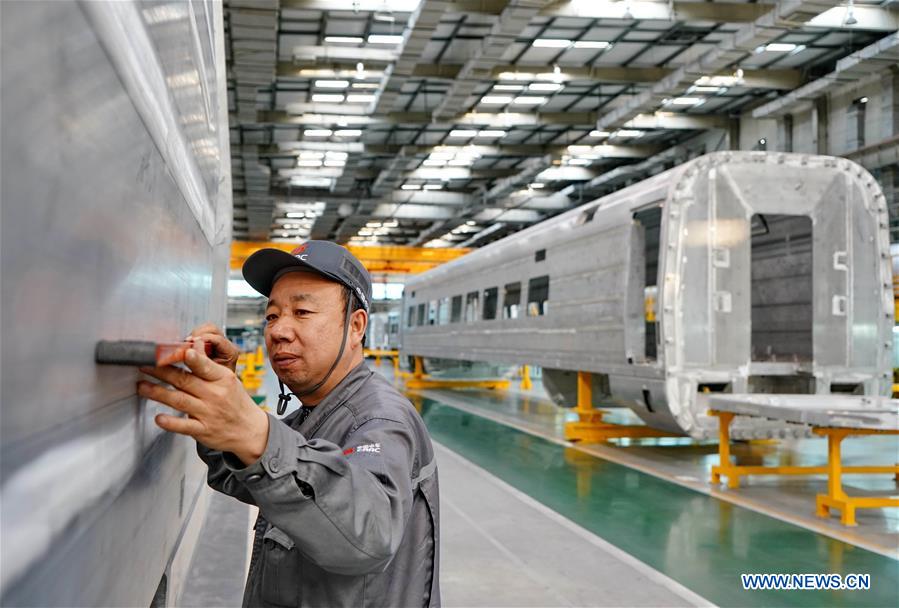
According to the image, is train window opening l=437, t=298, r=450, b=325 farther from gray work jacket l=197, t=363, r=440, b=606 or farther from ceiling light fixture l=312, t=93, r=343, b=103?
gray work jacket l=197, t=363, r=440, b=606

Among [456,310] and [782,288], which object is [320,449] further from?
[456,310]

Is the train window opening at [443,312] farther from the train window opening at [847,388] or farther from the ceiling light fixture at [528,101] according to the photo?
the train window opening at [847,388]

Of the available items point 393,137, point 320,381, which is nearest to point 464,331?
point 393,137

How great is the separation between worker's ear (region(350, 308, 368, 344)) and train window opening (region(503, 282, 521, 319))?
1112cm

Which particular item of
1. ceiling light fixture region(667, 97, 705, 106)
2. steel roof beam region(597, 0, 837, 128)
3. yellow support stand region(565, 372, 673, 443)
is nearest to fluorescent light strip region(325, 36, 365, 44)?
steel roof beam region(597, 0, 837, 128)

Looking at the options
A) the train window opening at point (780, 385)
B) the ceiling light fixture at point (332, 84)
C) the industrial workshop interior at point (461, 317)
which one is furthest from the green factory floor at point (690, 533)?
the ceiling light fixture at point (332, 84)

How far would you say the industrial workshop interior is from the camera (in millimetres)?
966

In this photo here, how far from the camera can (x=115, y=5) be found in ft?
3.49

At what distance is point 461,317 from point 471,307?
2.62ft

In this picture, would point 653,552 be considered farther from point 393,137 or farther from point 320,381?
point 393,137

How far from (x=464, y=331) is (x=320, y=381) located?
14.8 meters

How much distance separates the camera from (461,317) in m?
17.0

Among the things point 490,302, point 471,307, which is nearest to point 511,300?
point 490,302

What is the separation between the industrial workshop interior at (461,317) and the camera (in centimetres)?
97
